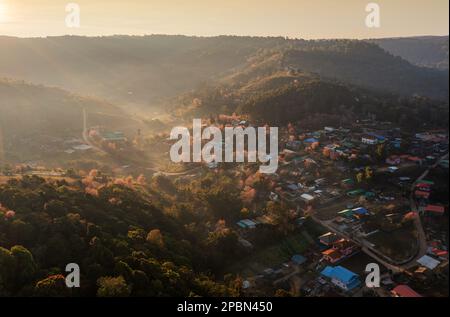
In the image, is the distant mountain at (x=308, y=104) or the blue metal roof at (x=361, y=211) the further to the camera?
the distant mountain at (x=308, y=104)

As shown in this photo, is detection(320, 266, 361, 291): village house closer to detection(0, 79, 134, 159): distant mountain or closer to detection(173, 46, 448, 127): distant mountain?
detection(173, 46, 448, 127): distant mountain

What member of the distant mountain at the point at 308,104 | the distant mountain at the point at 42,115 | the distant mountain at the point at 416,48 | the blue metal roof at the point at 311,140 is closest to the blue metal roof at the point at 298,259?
the blue metal roof at the point at 311,140

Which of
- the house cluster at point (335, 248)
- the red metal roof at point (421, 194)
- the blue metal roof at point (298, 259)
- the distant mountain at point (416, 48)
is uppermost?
the distant mountain at point (416, 48)

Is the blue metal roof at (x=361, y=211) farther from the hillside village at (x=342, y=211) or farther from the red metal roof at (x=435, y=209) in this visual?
the red metal roof at (x=435, y=209)

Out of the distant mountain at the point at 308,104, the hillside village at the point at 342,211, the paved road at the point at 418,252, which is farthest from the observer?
A: the distant mountain at the point at 308,104

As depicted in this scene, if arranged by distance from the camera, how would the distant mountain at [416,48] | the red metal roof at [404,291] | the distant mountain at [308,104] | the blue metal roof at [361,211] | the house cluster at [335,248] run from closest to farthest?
1. the red metal roof at [404,291]
2. the house cluster at [335,248]
3. the blue metal roof at [361,211]
4. the distant mountain at [308,104]
5. the distant mountain at [416,48]

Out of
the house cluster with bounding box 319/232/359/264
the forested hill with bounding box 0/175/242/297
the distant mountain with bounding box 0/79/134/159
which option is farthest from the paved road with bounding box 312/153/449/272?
the distant mountain with bounding box 0/79/134/159

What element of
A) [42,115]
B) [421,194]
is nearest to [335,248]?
[421,194]

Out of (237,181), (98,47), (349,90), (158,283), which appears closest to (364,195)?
(237,181)
